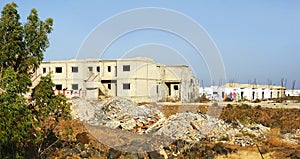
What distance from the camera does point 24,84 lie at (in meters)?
9.42

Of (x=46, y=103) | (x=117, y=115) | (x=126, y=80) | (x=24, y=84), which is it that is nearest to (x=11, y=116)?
(x=24, y=84)

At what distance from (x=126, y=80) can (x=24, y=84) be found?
2560cm

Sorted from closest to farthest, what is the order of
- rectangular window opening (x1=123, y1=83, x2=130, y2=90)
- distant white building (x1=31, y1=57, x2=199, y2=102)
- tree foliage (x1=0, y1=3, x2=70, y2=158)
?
tree foliage (x1=0, y1=3, x2=70, y2=158) < distant white building (x1=31, y1=57, x2=199, y2=102) < rectangular window opening (x1=123, y1=83, x2=130, y2=90)

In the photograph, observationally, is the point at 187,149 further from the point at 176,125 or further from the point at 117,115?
the point at 117,115

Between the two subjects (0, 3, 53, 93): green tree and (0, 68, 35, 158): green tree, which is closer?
(0, 68, 35, 158): green tree

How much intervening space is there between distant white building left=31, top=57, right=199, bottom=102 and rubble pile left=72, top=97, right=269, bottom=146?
10.4 meters

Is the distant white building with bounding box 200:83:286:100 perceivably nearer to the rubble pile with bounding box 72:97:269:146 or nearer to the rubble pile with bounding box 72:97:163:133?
the rubble pile with bounding box 72:97:163:133

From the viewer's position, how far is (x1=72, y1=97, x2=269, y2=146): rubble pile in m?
17.8

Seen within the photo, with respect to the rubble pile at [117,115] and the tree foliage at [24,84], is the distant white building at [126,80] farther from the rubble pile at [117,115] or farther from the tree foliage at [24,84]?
the tree foliage at [24,84]

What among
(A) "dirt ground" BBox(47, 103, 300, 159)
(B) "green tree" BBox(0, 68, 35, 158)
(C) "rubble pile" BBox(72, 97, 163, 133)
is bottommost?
(A) "dirt ground" BBox(47, 103, 300, 159)

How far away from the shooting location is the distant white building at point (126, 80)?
34594 millimetres

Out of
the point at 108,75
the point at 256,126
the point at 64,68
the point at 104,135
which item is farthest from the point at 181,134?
the point at 64,68

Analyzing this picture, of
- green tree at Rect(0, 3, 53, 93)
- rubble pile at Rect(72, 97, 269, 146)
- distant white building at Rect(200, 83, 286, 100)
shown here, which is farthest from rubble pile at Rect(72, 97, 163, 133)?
distant white building at Rect(200, 83, 286, 100)

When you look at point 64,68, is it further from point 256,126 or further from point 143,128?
point 256,126
